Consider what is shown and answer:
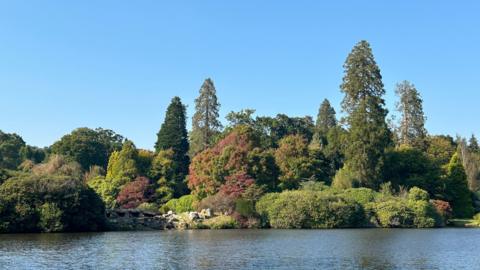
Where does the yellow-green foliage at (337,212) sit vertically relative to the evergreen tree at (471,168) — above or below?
below

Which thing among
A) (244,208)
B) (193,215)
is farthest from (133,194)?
(244,208)

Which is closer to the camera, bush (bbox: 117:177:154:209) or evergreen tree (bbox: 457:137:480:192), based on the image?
bush (bbox: 117:177:154:209)

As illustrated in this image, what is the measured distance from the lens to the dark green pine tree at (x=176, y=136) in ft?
263

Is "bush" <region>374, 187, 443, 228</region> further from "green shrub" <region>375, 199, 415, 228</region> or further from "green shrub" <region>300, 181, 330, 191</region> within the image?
"green shrub" <region>300, 181, 330, 191</region>

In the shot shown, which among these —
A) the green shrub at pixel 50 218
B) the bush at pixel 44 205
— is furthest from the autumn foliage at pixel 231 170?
the green shrub at pixel 50 218

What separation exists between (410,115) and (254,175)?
3861 centimetres

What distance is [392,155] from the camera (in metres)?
66.8

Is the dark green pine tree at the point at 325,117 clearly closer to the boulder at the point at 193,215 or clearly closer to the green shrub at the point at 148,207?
the green shrub at the point at 148,207

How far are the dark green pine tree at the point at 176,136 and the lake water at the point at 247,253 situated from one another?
39986 mm

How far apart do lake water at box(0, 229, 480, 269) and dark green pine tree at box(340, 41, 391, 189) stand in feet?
79.6

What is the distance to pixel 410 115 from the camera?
289 feet

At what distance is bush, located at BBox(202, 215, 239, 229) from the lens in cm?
5594

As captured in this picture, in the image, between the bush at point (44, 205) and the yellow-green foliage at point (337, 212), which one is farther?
the yellow-green foliage at point (337, 212)

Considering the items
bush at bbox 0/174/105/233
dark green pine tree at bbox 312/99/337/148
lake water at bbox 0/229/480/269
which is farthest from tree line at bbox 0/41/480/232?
dark green pine tree at bbox 312/99/337/148
